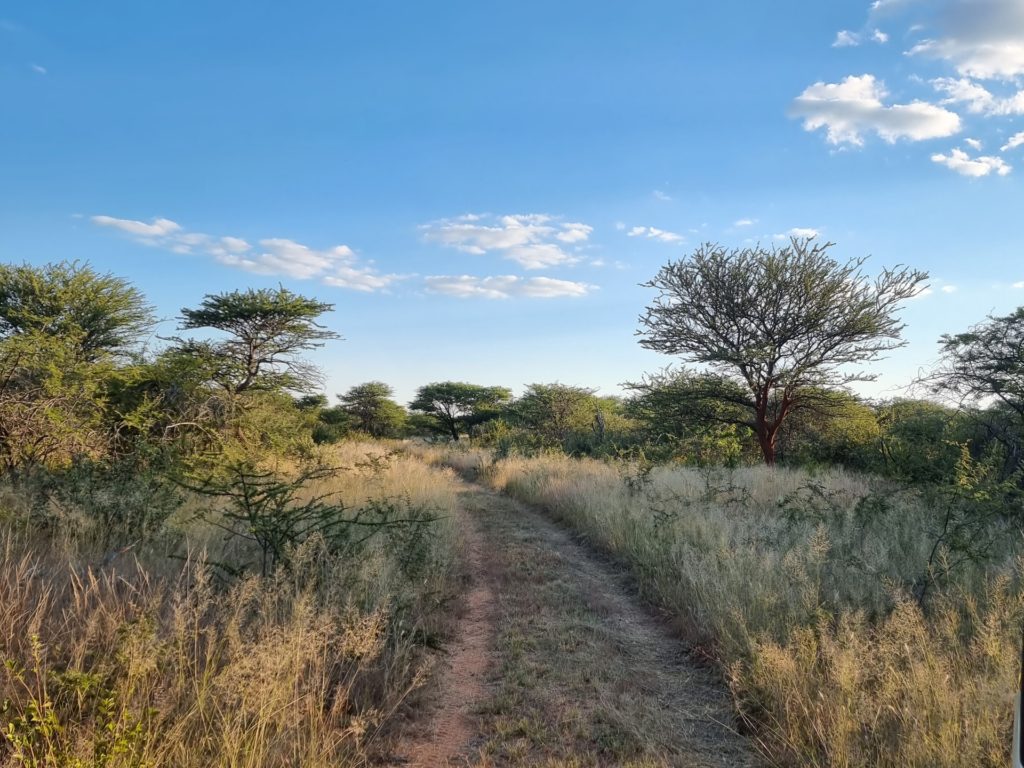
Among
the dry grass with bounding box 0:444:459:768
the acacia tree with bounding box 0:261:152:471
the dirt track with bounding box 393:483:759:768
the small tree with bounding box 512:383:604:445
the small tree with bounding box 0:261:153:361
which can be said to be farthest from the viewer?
the small tree with bounding box 512:383:604:445

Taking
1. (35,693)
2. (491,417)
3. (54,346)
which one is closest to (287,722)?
(35,693)

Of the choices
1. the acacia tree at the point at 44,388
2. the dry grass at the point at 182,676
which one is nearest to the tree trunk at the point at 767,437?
the dry grass at the point at 182,676

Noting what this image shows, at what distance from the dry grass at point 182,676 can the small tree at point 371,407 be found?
3811 cm

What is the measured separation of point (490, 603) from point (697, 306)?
44.7 feet

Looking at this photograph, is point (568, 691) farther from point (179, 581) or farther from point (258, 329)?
point (258, 329)

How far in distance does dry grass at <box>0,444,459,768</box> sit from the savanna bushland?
26mm

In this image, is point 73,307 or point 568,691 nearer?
point 568,691

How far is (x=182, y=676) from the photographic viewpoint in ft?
9.43

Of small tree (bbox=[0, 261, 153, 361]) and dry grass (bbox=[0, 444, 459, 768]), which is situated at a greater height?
small tree (bbox=[0, 261, 153, 361])

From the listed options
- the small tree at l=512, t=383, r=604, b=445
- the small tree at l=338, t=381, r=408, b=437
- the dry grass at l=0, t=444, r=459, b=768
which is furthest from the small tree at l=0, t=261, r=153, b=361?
the small tree at l=338, t=381, r=408, b=437

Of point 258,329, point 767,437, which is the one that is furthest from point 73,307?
point 767,437

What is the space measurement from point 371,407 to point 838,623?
133 feet

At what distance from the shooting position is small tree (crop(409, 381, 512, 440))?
4269 centimetres

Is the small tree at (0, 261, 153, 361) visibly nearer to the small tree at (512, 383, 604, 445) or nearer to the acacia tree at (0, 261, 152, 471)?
the acacia tree at (0, 261, 152, 471)
